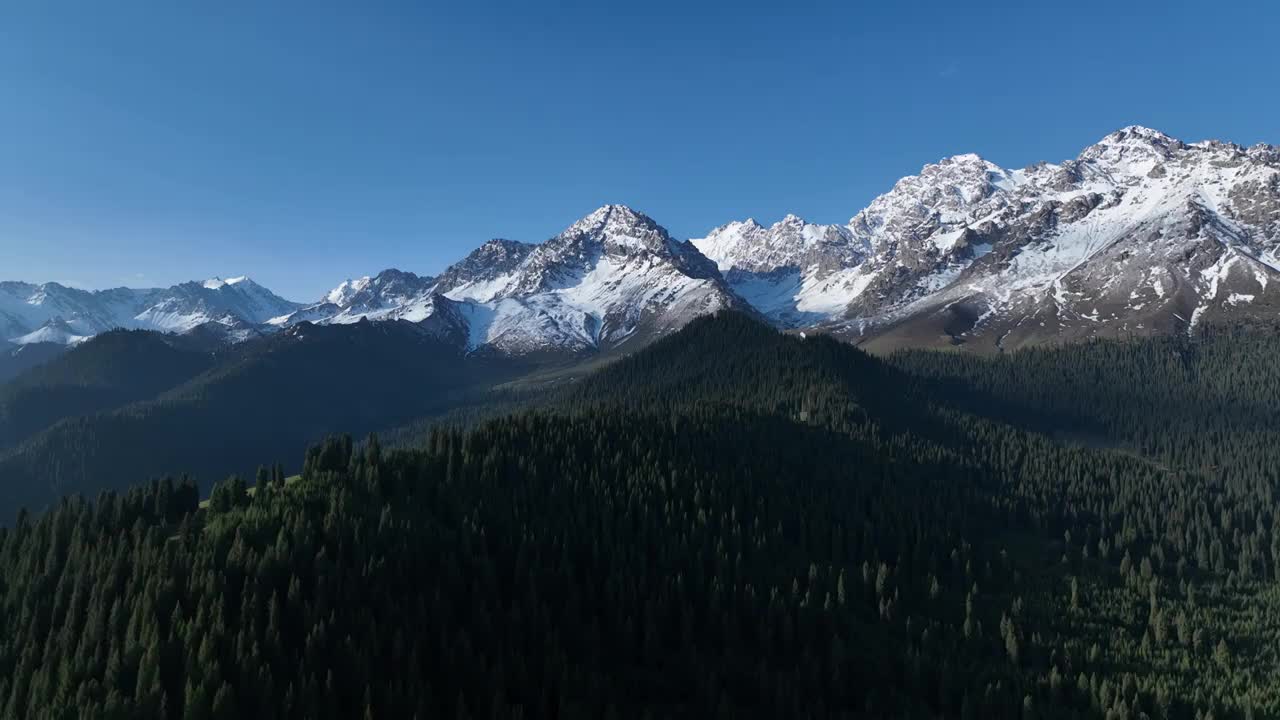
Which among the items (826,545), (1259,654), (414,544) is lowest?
(1259,654)

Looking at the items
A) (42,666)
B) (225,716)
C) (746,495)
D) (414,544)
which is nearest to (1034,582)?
(746,495)

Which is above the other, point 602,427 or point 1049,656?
point 602,427

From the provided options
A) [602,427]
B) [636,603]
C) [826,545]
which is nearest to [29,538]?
[636,603]

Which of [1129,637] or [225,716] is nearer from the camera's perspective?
[225,716]

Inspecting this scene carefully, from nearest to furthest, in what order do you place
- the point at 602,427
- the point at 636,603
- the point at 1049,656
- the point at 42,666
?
the point at 42,666 → the point at 636,603 → the point at 1049,656 → the point at 602,427

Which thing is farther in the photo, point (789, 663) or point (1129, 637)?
point (1129, 637)

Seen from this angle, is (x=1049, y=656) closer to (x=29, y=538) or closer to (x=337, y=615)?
(x=337, y=615)

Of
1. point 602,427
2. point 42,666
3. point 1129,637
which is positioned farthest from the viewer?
point 602,427

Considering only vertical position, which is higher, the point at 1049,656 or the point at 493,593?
the point at 493,593

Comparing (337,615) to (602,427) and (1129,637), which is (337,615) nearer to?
(602,427)

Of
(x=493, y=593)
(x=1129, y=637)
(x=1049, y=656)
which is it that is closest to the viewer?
(x=493, y=593)
